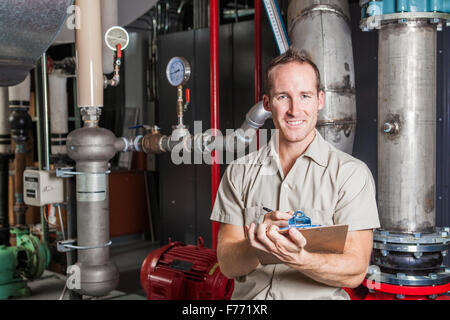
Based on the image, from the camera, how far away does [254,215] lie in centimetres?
148

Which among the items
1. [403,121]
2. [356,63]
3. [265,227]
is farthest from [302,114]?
[356,63]

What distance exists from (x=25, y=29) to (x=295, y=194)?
0.99 m

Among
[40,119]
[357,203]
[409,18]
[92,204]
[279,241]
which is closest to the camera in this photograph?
[279,241]

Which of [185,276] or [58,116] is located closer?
[185,276]

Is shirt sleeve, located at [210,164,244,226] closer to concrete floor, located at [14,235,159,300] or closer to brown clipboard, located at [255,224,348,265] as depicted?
brown clipboard, located at [255,224,348,265]

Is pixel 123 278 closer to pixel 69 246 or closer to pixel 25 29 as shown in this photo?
pixel 69 246

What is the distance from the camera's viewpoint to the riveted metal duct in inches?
24.8

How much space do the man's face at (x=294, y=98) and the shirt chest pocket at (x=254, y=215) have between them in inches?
9.6

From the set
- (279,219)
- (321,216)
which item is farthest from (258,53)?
(279,219)

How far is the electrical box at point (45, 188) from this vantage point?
329 cm

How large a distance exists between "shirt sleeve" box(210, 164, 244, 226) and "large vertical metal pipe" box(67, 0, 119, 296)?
148 cm
